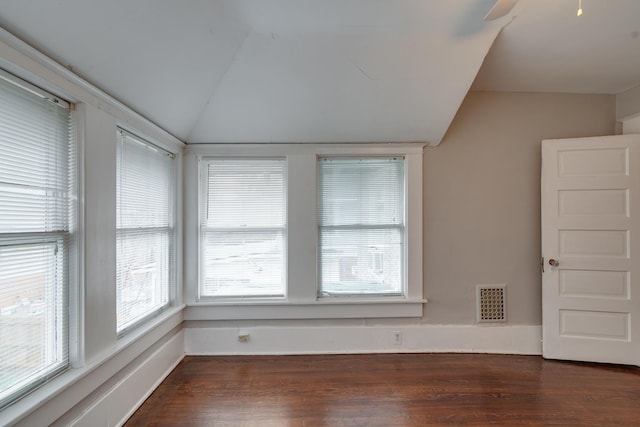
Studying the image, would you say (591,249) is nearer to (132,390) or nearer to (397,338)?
(397,338)

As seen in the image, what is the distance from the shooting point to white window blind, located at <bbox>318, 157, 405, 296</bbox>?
112 inches

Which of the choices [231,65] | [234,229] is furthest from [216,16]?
[234,229]

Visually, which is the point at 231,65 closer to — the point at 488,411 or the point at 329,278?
the point at 329,278

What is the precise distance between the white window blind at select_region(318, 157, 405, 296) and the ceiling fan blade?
1.33 meters

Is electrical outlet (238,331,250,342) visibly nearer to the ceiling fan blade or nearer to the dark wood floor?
the dark wood floor

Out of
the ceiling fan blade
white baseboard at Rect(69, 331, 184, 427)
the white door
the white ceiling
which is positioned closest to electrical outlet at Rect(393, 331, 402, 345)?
the white door

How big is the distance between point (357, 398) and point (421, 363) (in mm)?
792

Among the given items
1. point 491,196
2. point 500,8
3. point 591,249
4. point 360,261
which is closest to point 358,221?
point 360,261

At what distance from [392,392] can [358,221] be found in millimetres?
1422

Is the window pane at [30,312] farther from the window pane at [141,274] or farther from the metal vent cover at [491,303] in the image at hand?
the metal vent cover at [491,303]

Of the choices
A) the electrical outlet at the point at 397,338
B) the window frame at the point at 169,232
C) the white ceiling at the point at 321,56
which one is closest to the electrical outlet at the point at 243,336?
the window frame at the point at 169,232

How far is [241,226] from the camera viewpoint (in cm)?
279

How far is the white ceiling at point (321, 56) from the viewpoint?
146 centimetres

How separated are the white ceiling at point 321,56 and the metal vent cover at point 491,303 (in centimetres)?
151
